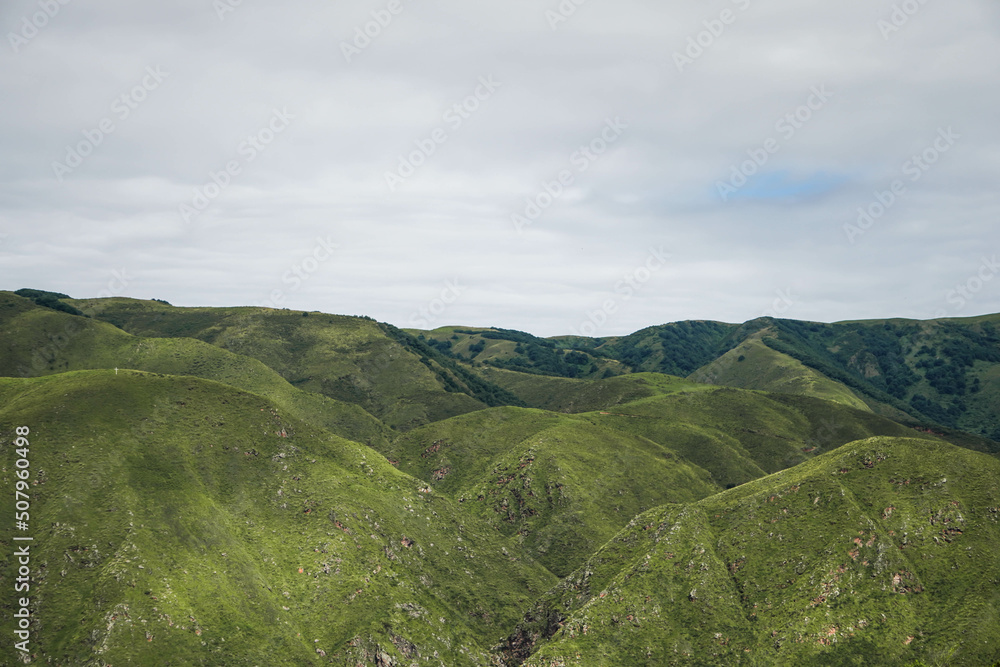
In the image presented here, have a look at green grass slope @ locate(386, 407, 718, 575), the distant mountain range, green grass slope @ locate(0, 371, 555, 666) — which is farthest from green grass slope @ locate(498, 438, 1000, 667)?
Result: green grass slope @ locate(386, 407, 718, 575)

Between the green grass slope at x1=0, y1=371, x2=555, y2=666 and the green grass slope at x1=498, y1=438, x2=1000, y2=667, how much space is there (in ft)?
77.0

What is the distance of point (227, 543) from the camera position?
108688mm

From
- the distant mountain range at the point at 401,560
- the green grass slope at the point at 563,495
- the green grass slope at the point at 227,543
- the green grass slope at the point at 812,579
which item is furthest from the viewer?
the green grass slope at the point at 563,495

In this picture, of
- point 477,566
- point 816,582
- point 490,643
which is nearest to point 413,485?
point 477,566

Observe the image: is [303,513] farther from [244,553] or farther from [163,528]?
[163,528]

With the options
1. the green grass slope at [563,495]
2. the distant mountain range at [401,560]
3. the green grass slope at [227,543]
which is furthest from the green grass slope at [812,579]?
the green grass slope at [563,495]

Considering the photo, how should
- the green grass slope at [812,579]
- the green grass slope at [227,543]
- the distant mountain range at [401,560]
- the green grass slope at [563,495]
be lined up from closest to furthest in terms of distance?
the green grass slope at [227,543] < the distant mountain range at [401,560] < the green grass slope at [812,579] < the green grass slope at [563,495]

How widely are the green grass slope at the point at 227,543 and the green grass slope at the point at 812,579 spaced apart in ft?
77.0

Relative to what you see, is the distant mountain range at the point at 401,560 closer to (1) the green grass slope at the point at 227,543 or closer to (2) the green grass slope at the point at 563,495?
(1) the green grass slope at the point at 227,543

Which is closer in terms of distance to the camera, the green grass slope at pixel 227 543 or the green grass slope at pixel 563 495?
the green grass slope at pixel 227 543

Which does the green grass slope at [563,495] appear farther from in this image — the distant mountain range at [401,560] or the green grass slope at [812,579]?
the green grass slope at [812,579]

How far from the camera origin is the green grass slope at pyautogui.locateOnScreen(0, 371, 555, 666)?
9100 centimetres

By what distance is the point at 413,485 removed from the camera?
148500 mm

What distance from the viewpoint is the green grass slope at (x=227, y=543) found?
91.0m
